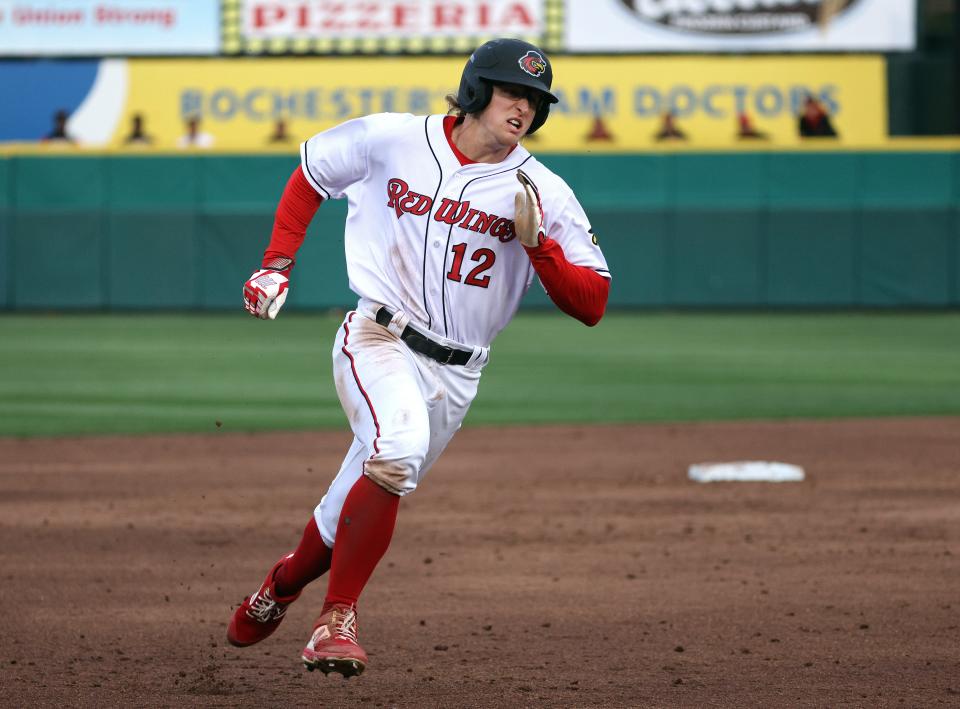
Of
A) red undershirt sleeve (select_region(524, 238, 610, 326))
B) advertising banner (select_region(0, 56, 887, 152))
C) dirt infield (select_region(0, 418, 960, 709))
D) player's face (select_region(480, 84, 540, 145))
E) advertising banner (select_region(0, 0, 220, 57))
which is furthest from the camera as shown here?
advertising banner (select_region(0, 0, 220, 57))

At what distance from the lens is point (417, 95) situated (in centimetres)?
2320

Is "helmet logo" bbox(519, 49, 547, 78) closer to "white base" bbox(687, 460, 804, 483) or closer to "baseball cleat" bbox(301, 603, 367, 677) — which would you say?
"baseball cleat" bbox(301, 603, 367, 677)

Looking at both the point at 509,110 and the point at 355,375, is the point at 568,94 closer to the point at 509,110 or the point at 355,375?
the point at 509,110

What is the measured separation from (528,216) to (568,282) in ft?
0.80

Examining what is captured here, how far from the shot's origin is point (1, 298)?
68.9 ft

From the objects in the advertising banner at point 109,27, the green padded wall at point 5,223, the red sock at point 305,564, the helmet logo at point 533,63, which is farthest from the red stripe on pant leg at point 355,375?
the advertising banner at point 109,27

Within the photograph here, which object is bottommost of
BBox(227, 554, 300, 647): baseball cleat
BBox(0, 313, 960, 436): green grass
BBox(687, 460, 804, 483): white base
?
BBox(0, 313, 960, 436): green grass

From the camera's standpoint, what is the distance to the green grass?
37.8 ft

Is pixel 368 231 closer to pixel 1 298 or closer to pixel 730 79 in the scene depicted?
pixel 1 298

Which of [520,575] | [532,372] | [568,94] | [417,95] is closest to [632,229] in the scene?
[568,94]

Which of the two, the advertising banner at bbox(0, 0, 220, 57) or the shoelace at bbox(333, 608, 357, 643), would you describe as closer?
the shoelace at bbox(333, 608, 357, 643)

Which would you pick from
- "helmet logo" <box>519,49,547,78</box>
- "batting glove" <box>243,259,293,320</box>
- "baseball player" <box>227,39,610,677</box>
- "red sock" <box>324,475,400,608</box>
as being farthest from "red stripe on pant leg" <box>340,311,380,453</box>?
"helmet logo" <box>519,49,547,78</box>

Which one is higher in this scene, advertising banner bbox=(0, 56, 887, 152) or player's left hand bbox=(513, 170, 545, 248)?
player's left hand bbox=(513, 170, 545, 248)

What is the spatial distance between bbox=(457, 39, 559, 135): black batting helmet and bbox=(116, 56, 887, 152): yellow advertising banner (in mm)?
18544
